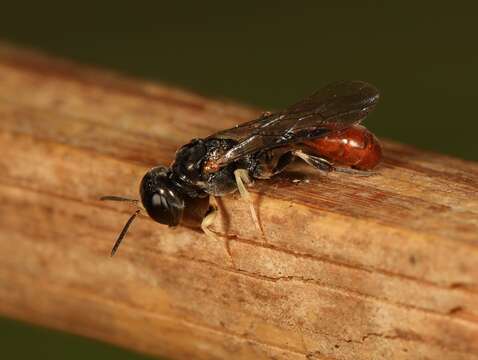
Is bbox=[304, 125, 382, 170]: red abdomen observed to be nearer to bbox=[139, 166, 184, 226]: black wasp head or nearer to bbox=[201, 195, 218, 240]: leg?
bbox=[201, 195, 218, 240]: leg

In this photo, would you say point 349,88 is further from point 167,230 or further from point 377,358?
point 377,358

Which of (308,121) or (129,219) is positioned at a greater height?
(308,121)

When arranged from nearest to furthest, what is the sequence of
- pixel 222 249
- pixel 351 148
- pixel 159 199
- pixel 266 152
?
pixel 222 249
pixel 159 199
pixel 351 148
pixel 266 152

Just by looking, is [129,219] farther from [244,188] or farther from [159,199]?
[244,188]

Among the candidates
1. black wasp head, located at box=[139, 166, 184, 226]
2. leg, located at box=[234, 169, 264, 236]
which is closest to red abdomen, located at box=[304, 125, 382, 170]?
leg, located at box=[234, 169, 264, 236]

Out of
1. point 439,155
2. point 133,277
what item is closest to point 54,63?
point 133,277

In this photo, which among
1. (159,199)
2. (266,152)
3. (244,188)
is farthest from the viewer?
(266,152)

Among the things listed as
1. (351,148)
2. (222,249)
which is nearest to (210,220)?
(222,249)
